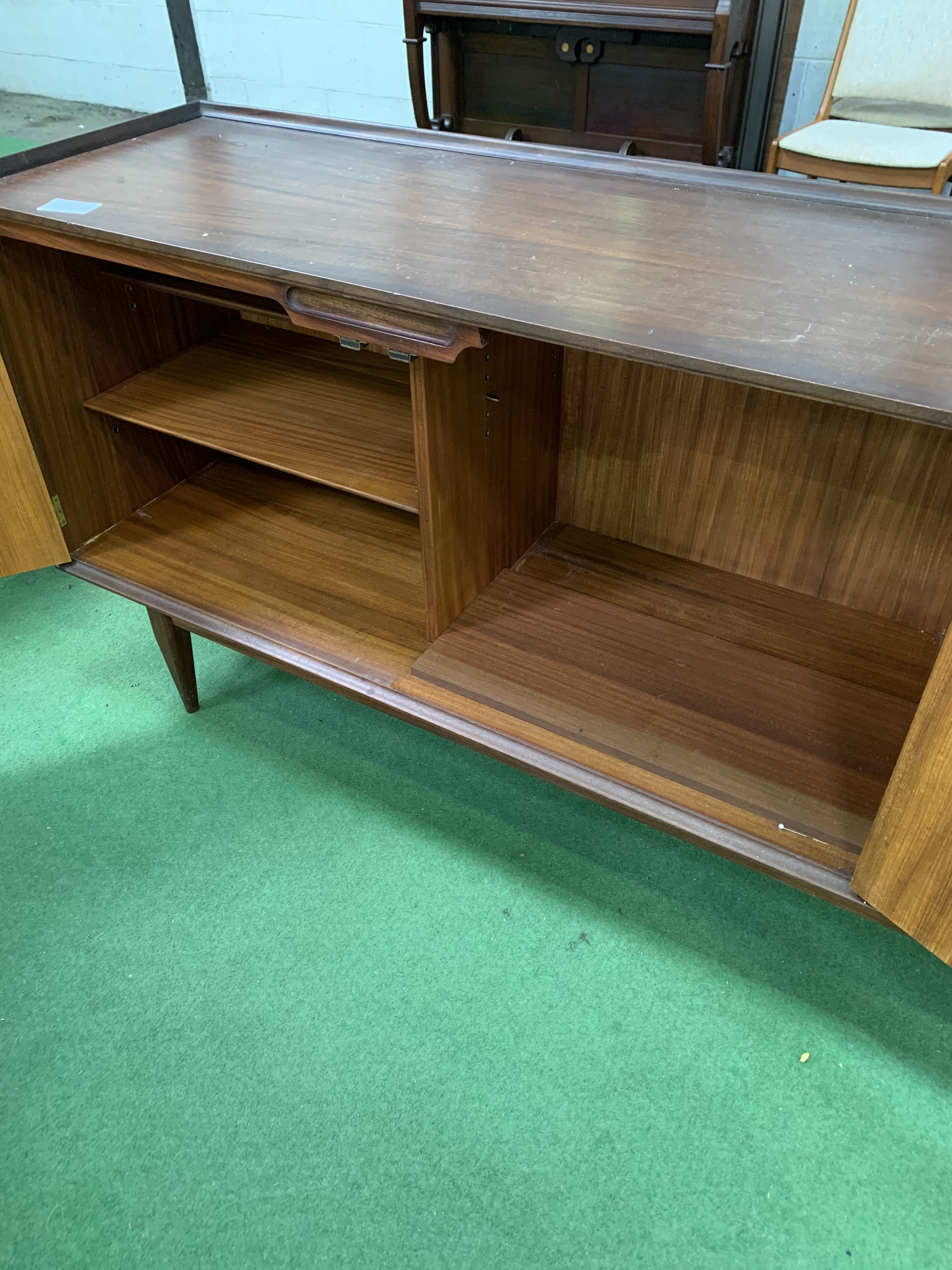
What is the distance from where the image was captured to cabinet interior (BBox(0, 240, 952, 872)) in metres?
1.30

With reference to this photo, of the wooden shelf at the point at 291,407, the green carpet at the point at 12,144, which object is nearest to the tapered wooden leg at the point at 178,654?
the wooden shelf at the point at 291,407

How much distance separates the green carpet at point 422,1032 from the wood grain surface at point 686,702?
14.0 inches

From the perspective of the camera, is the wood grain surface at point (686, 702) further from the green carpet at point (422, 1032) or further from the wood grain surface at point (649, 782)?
the green carpet at point (422, 1032)

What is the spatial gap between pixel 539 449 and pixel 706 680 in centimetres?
50

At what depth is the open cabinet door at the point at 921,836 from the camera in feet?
3.05

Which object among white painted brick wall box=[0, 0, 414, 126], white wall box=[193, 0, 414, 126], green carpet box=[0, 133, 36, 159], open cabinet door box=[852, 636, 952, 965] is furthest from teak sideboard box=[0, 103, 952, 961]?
green carpet box=[0, 133, 36, 159]

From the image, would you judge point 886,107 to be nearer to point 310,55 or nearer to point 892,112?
point 892,112

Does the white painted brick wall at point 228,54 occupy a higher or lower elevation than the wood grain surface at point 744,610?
higher

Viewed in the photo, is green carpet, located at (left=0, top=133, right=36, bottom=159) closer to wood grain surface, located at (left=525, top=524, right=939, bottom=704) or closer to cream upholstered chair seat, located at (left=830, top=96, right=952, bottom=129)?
cream upholstered chair seat, located at (left=830, top=96, right=952, bottom=129)

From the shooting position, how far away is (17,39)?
16.6 feet

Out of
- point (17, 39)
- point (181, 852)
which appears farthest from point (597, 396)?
point (17, 39)

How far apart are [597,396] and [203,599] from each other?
78cm

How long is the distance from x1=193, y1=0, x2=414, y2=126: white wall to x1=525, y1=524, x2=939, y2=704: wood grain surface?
3000 millimetres

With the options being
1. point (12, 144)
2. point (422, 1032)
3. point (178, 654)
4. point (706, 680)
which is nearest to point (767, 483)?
point (706, 680)
